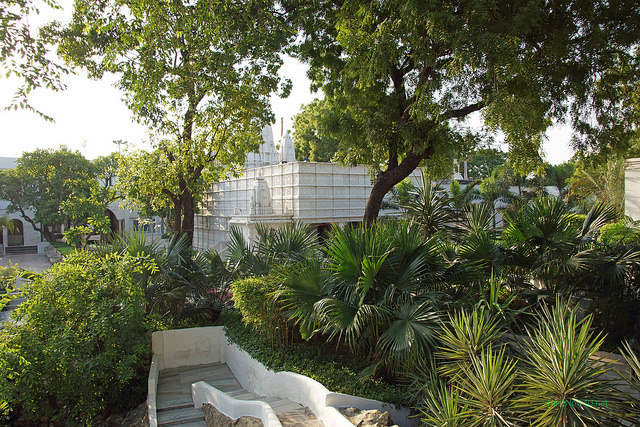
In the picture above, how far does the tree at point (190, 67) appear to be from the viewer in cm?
1029

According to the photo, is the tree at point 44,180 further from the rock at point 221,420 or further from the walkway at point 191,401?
the rock at point 221,420

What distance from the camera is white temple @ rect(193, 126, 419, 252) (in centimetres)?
2091

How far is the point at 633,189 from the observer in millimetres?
13875

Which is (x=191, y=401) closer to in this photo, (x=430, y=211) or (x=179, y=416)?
(x=179, y=416)

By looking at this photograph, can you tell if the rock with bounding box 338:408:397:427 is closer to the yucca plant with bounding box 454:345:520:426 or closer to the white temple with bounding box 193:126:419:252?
the yucca plant with bounding box 454:345:520:426

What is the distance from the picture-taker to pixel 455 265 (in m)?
6.56

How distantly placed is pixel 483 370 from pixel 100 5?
12793 mm

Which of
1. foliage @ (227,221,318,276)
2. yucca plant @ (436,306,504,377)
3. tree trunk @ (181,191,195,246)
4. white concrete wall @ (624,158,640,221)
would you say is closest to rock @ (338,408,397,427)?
yucca plant @ (436,306,504,377)

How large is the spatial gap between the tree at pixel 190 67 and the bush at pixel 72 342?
5.30 metres

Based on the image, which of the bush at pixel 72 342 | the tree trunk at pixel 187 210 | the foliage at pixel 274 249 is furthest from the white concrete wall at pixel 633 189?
the bush at pixel 72 342

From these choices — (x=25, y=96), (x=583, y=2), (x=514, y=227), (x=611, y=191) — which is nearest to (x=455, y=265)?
(x=514, y=227)

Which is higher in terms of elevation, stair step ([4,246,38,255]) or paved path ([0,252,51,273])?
stair step ([4,246,38,255])

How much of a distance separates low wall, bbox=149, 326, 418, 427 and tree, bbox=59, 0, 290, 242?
474 centimetres

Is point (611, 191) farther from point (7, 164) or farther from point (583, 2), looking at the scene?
point (7, 164)
